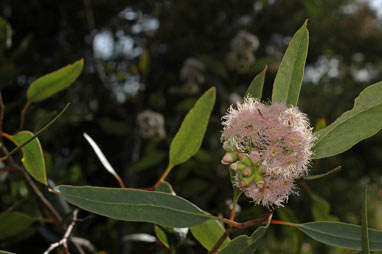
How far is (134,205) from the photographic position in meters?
0.60

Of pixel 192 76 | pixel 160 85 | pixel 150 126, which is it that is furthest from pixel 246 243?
pixel 160 85

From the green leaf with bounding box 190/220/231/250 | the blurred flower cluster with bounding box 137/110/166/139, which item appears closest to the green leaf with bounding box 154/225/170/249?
the green leaf with bounding box 190/220/231/250

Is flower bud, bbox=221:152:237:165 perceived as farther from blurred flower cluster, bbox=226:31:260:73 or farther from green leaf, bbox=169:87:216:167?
blurred flower cluster, bbox=226:31:260:73

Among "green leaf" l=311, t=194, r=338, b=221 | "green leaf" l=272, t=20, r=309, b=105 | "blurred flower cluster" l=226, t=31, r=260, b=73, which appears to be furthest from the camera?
"blurred flower cluster" l=226, t=31, r=260, b=73

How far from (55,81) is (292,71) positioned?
0.59 metres

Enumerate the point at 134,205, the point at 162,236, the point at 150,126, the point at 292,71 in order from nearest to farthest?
the point at 134,205 < the point at 292,71 < the point at 162,236 < the point at 150,126

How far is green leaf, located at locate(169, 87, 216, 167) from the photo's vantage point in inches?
31.0

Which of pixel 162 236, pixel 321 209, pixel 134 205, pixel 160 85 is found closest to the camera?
pixel 134 205

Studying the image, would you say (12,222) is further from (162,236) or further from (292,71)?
(292,71)

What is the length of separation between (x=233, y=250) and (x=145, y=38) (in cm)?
221

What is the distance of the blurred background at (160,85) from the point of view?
1762 millimetres

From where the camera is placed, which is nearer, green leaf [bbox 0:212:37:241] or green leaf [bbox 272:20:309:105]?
green leaf [bbox 272:20:309:105]

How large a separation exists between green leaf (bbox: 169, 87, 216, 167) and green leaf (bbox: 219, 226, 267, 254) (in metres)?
0.23

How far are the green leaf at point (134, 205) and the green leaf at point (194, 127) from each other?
206mm
